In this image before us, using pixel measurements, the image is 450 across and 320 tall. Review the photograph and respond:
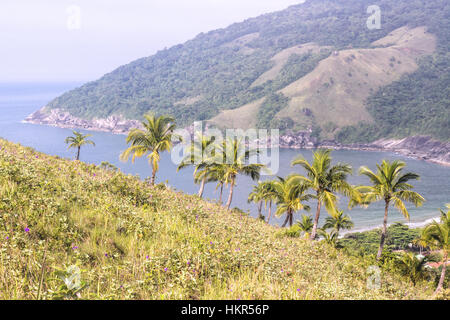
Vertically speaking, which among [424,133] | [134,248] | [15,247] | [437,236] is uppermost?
[424,133]

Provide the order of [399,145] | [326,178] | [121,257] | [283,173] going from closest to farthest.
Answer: [121,257]
[326,178]
[283,173]
[399,145]

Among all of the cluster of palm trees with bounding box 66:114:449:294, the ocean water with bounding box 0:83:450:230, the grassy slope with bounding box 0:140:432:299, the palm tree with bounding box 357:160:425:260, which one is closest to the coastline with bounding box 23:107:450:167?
the ocean water with bounding box 0:83:450:230

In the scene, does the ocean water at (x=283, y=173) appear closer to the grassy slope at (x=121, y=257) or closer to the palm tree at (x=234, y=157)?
the palm tree at (x=234, y=157)

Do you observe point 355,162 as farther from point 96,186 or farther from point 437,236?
point 96,186

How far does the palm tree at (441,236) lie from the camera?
1912cm

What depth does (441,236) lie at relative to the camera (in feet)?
63.9

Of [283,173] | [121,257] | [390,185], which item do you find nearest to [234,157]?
[390,185]

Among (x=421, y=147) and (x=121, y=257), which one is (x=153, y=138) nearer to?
(x=121, y=257)

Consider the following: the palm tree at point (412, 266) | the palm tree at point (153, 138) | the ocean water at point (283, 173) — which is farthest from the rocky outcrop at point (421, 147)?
the palm tree at point (153, 138)

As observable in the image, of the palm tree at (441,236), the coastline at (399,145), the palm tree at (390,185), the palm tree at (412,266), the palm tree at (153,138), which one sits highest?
the coastline at (399,145)

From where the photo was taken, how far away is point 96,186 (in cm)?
941

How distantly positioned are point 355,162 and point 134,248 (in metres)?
152
